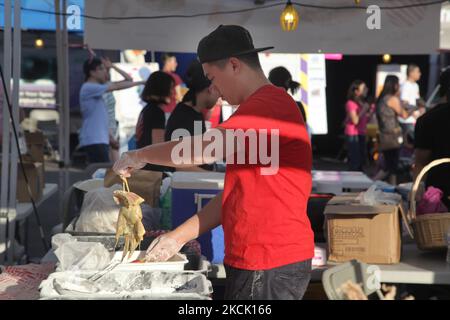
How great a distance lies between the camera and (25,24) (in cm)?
1095

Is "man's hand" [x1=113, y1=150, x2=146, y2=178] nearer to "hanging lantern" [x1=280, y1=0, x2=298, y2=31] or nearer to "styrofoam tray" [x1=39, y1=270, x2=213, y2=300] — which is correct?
"styrofoam tray" [x1=39, y1=270, x2=213, y2=300]

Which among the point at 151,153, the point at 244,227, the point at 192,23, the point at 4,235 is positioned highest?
the point at 192,23

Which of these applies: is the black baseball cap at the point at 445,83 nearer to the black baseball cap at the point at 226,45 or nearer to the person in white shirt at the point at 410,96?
the black baseball cap at the point at 226,45

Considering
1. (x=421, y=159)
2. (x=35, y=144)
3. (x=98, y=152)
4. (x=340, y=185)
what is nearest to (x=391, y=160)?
(x=98, y=152)

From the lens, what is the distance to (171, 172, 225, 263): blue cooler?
405cm

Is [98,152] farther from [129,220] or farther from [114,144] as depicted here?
[129,220]

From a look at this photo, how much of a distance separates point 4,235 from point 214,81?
2504 mm

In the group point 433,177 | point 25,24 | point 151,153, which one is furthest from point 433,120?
point 25,24

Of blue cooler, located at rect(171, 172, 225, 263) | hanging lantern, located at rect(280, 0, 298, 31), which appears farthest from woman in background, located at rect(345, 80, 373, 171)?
blue cooler, located at rect(171, 172, 225, 263)

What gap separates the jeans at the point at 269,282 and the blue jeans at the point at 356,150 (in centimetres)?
953

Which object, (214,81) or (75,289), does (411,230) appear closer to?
(214,81)

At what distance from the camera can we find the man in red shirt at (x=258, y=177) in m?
2.80

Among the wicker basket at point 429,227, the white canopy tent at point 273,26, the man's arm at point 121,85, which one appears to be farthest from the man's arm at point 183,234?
the man's arm at point 121,85

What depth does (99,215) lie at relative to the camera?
3883 mm
